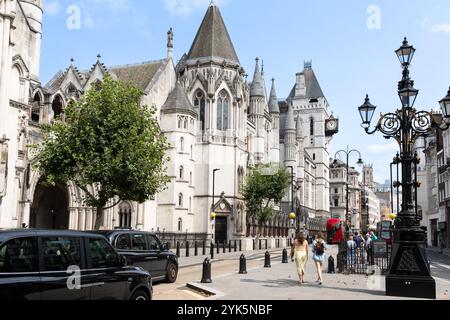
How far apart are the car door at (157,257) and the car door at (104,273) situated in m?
6.99

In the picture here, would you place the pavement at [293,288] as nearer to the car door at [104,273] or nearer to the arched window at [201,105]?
the car door at [104,273]

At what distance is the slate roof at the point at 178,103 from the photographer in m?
48.2

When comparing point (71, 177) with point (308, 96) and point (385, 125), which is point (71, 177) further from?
point (308, 96)

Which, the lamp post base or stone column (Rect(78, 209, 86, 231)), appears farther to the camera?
stone column (Rect(78, 209, 86, 231))

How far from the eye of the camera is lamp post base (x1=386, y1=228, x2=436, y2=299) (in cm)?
1249

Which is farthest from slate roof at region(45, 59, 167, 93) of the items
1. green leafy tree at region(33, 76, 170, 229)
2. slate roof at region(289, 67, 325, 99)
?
slate roof at region(289, 67, 325, 99)

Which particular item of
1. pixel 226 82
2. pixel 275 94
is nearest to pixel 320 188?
pixel 275 94

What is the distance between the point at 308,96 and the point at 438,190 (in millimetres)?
52098

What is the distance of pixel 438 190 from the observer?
5869 cm

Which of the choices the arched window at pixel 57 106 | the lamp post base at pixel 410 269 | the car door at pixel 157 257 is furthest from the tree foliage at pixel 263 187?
the lamp post base at pixel 410 269

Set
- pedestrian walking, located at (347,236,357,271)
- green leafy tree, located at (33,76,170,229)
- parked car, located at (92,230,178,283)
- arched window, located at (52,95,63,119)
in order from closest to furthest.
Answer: parked car, located at (92,230,178,283), pedestrian walking, located at (347,236,357,271), green leafy tree, located at (33,76,170,229), arched window, located at (52,95,63,119)

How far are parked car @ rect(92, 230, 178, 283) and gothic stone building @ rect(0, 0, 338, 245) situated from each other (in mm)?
14551

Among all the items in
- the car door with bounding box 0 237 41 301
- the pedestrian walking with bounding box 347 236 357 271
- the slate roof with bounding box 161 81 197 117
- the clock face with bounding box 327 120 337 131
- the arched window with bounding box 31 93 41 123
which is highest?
the clock face with bounding box 327 120 337 131

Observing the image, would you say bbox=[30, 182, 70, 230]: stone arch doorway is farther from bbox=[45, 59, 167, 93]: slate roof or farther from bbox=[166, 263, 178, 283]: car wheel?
bbox=[166, 263, 178, 283]: car wheel
